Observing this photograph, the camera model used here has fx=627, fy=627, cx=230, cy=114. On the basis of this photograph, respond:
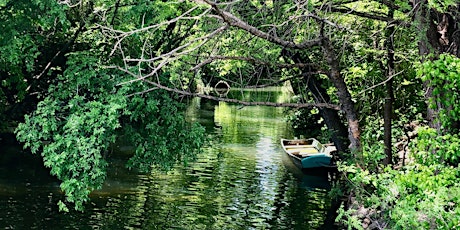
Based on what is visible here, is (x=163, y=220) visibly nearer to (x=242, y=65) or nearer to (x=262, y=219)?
(x=262, y=219)

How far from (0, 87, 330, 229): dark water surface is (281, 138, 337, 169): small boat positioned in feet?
1.30

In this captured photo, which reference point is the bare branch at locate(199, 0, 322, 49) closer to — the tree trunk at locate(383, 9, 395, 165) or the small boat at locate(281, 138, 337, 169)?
the tree trunk at locate(383, 9, 395, 165)

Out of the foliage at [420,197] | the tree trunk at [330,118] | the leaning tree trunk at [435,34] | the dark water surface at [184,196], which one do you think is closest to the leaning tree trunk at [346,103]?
the leaning tree trunk at [435,34]

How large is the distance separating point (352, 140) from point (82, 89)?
523 cm

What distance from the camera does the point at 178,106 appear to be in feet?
42.0

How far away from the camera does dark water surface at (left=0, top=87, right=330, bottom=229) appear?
13.2 m

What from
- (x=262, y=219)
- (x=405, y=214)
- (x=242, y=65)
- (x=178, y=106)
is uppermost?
(x=242, y=65)

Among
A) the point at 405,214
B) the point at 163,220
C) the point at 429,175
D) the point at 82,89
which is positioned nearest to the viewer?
the point at 405,214

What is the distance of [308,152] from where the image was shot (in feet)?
72.4

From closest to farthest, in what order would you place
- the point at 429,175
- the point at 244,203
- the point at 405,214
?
the point at 405,214 → the point at 429,175 → the point at 244,203

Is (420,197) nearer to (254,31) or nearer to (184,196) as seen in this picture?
(254,31)

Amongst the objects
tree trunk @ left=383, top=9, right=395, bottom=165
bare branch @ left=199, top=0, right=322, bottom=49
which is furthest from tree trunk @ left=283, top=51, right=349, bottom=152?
bare branch @ left=199, top=0, right=322, bottom=49

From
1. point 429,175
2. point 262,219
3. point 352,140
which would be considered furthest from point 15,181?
point 429,175

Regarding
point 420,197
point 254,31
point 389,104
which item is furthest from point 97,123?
point 420,197
